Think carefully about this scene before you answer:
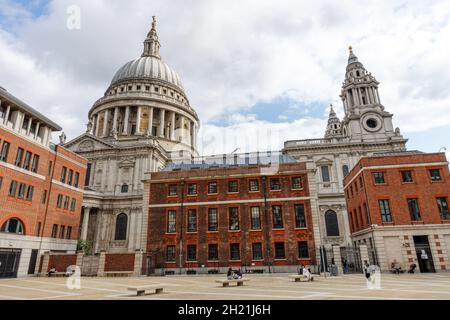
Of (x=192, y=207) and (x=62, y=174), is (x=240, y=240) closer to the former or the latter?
(x=192, y=207)

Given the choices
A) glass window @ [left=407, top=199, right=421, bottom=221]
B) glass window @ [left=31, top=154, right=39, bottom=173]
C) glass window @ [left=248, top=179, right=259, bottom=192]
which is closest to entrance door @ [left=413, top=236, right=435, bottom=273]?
glass window @ [left=407, top=199, right=421, bottom=221]

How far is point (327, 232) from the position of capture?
50156mm

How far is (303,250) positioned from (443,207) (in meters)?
15.1

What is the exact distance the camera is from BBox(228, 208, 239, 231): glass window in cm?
3325

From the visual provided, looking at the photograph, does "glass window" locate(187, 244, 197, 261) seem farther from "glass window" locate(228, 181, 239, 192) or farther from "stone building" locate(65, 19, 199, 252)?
"glass window" locate(228, 181, 239, 192)

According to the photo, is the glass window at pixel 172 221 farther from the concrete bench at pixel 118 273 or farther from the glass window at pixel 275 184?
the glass window at pixel 275 184

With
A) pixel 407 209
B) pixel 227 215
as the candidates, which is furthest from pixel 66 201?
pixel 407 209

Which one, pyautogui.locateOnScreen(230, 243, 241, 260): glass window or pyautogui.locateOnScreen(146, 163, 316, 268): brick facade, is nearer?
pyautogui.locateOnScreen(146, 163, 316, 268): brick facade

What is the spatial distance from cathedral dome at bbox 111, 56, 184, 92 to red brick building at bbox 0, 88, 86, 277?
46.1 meters

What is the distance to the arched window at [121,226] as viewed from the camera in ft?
171

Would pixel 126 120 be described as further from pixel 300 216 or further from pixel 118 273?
pixel 300 216

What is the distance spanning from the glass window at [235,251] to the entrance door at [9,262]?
2123cm

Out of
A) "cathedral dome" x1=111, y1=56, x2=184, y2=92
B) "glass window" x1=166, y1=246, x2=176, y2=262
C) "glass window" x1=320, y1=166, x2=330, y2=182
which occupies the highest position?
"cathedral dome" x1=111, y1=56, x2=184, y2=92
